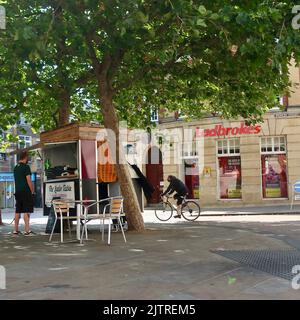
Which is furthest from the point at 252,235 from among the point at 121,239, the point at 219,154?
the point at 219,154

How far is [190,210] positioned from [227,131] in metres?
11.2

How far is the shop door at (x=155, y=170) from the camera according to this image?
32469 millimetres

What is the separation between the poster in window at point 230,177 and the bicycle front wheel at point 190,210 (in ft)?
34.5

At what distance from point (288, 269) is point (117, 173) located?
6859 millimetres

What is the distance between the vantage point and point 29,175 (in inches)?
532

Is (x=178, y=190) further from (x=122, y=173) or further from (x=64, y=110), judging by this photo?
(x=122, y=173)

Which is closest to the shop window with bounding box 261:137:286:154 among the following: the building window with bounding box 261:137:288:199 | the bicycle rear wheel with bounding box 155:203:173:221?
the building window with bounding box 261:137:288:199

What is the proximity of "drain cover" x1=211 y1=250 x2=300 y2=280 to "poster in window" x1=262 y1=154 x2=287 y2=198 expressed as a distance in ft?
63.6

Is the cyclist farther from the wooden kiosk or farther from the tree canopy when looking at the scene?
the wooden kiosk

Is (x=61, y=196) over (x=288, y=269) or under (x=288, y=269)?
over

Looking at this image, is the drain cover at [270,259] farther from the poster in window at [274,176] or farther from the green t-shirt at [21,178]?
the poster in window at [274,176]

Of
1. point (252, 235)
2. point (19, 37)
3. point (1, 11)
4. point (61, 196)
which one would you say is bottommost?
point (252, 235)

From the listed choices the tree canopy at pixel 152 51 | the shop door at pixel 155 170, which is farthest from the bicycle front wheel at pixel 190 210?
the shop door at pixel 155 170
